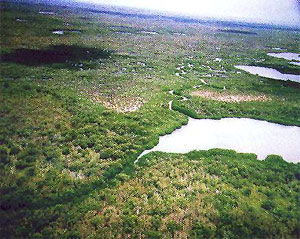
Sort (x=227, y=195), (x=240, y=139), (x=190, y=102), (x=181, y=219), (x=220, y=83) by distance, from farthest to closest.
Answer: (x=220, y=83)
(x=190, y=102)
(x=240, y=139)
(x=227, y=195)
(x=181, y=219)

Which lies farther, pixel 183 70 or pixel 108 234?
pixel 183 70

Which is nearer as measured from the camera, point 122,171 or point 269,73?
point 122,171

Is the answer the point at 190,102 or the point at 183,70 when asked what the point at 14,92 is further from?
the point at 183,70

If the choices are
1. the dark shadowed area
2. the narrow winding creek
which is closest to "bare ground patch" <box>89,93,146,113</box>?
the narrow winding creek

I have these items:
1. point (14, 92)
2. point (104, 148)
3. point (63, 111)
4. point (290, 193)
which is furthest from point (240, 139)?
→ point (14, 92)

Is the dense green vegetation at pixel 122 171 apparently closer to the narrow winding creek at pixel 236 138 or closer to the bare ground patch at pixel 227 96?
the narrow winding creek at pixel 236 138

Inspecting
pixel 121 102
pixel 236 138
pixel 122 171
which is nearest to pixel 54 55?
pixel 121 102

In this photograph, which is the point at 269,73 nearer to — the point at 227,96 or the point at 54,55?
the point at 227,96
